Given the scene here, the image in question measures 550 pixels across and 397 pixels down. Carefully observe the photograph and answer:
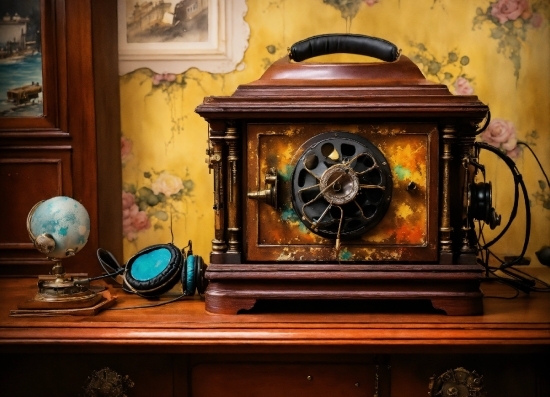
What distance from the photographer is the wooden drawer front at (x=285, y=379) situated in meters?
1.15

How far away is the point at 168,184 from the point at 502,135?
0.97 metres

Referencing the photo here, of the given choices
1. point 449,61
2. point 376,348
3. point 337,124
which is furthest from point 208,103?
point 449,61

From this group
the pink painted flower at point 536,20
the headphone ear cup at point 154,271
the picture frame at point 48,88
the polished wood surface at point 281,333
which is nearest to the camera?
the polished wood surface at point 281,333

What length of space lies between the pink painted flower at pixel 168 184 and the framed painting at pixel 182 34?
0.30 metres

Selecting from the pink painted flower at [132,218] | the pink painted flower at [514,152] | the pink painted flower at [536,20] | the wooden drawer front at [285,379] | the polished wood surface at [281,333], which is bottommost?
the wooden drawer front at [285,379]

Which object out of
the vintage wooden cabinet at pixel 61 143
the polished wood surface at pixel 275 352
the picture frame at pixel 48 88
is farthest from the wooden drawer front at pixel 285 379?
the picture frame at pixel 48 88

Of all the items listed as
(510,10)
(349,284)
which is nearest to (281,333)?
(349,284)

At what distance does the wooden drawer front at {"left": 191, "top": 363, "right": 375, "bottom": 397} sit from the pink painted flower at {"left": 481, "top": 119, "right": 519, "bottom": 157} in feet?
2.76

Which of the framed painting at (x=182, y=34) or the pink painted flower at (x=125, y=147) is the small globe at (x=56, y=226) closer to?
the pink painted flower at (x=125, y=147)

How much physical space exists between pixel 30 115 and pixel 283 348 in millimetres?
950

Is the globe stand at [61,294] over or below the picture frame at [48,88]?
below

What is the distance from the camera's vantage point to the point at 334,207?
1.19m

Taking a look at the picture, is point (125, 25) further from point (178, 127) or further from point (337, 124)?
point (337, 124)

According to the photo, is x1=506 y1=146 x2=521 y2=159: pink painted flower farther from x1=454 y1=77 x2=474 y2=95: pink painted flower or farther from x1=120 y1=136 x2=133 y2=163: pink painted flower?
x1=120 y1=136 x2=133 y2=163: pink painted flower
